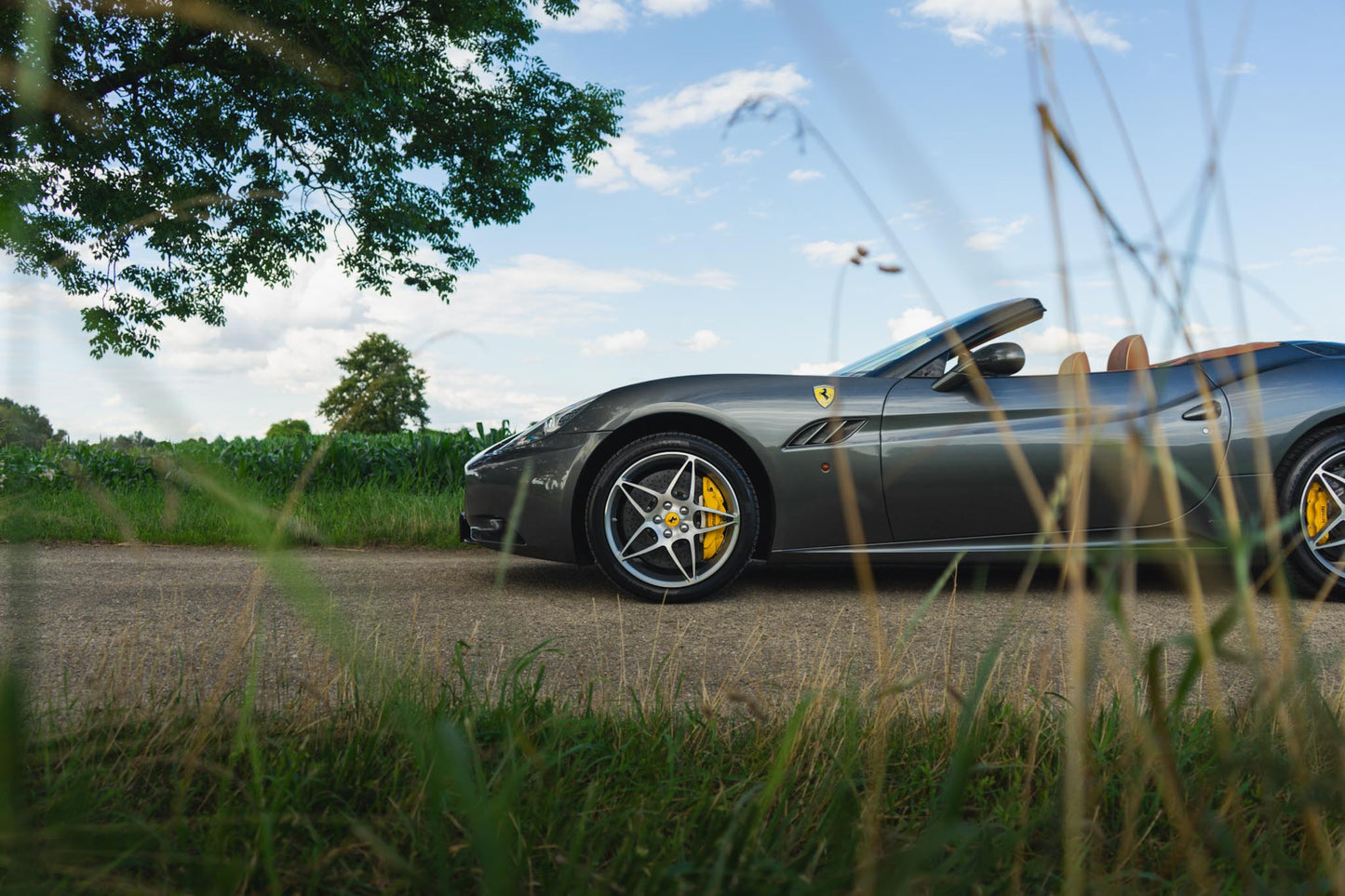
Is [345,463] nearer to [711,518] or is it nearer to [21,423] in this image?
[711,518]

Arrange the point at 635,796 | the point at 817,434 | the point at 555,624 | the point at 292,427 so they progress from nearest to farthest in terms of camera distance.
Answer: the point at 635,796, the point at 292,427, the point at 555,624, the point at 817,434

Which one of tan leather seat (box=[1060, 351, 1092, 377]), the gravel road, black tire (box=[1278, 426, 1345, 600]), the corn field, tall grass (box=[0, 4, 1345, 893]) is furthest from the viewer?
the corn field

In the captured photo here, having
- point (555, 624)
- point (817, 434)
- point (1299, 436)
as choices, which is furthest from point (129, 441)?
point (1299, 436)

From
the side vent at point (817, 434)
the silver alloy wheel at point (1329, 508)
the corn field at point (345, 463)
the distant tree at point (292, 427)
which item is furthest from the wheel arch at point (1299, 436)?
the corn field at point (345, 463)

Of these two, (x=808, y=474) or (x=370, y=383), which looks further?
(x=808, y=474)

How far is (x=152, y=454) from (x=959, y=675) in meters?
2.07

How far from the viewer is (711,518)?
3.83m

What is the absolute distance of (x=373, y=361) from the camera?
126cm

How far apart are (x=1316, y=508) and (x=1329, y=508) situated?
0.06 metres

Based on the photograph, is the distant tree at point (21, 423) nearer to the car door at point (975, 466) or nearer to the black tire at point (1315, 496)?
the car door at point (975, 466)

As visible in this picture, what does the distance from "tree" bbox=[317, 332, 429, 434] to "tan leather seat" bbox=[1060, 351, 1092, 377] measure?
0.83m

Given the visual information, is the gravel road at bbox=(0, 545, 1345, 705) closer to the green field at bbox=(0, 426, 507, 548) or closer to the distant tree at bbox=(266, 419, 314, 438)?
the green field at bbox=(0, 426, 507, 548)

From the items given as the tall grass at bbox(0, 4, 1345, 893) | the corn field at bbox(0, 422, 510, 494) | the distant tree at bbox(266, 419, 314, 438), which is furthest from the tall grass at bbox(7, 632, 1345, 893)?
the corn field at bbox(0, 422, 510, 494)

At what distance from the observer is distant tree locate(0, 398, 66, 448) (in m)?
0.93
